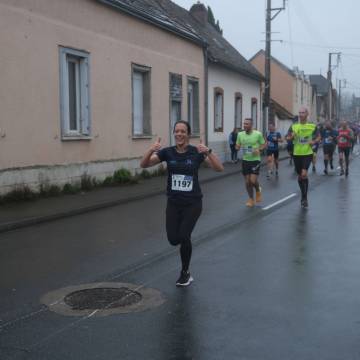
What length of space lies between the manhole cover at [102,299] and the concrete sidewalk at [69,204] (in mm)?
4018

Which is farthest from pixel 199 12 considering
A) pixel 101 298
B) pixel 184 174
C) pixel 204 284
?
pixel 101 298

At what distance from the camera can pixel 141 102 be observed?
19.1 meters

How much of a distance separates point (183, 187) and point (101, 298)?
142cm

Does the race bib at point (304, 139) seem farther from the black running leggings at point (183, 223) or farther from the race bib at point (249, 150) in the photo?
the black running leggings at point (183, 223)

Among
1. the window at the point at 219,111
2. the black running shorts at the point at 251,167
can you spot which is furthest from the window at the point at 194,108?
the black running shorts at the point at 251,167

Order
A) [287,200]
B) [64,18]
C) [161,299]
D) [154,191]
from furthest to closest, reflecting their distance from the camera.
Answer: [154,191]
[64,18]
[287,200]
[161,299]

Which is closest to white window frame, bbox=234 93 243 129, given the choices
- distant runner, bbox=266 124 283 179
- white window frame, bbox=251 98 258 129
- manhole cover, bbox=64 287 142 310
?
white window frame, bbox=251 98 258 129

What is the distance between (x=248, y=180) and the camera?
12.3 meters

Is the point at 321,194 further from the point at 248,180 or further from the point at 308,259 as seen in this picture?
the point at 308,259

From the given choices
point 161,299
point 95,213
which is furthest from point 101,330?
point 95,213

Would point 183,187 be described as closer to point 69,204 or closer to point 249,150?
point 249,150

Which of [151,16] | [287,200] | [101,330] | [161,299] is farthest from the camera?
[151,16]

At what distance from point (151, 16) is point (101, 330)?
49.7 ft

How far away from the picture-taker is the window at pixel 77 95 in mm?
14766
